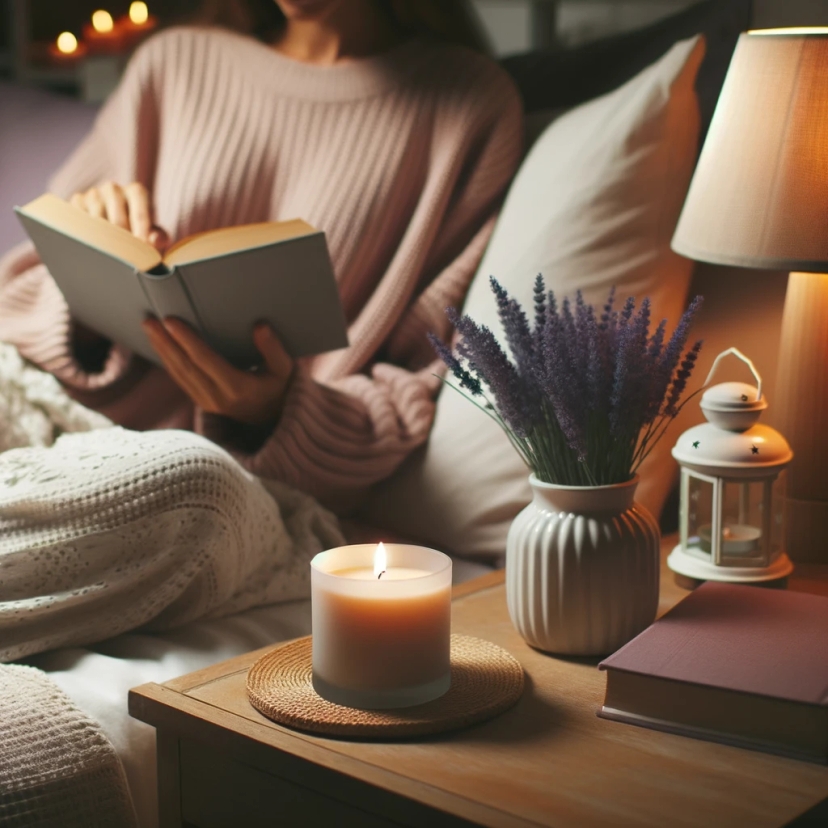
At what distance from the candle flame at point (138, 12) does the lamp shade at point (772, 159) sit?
57.3 inches

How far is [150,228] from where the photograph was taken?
1361mm

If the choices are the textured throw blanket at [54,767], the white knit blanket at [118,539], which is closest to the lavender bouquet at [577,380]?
the white knit blanket at [118,539]

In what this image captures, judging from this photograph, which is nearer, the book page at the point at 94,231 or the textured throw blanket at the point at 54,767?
the textured throw blanket at the point at 54,767

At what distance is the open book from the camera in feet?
3.67

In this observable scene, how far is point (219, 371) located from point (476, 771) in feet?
2.11

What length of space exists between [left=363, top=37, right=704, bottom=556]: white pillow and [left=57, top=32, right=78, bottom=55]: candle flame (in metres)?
1.28

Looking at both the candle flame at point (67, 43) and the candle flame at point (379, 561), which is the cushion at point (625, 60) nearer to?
the candle flame at point (379, 561)

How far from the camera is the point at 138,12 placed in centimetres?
212

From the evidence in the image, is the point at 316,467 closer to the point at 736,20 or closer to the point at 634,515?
the point at 634,515

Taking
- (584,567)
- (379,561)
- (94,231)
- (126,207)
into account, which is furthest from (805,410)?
(126,207)

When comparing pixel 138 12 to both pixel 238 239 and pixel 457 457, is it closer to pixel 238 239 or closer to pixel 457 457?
pixel 238 239

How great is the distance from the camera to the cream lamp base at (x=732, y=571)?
1001 mm

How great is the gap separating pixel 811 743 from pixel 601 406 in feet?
0.91

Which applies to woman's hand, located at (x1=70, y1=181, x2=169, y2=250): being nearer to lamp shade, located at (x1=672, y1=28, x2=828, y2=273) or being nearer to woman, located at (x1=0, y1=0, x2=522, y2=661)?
woman, located at (x1=0, y1=0, x2=522, y2=661)
